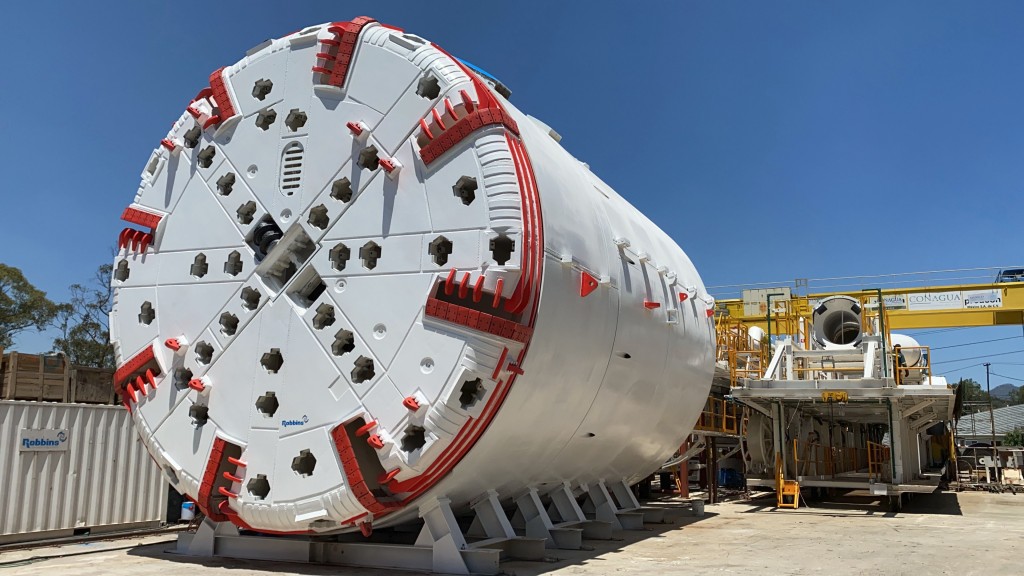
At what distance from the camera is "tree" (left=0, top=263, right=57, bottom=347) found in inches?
1743

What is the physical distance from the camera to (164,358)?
1130cm

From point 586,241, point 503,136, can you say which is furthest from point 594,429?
point 503,136

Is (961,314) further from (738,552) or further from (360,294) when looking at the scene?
(360,294)

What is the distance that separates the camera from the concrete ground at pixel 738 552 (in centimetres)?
1030

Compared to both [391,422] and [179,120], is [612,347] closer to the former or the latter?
[391,422]

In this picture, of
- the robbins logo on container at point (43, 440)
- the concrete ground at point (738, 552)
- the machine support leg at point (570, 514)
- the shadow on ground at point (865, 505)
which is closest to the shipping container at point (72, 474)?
the robbins logo on container at point (43, 440)

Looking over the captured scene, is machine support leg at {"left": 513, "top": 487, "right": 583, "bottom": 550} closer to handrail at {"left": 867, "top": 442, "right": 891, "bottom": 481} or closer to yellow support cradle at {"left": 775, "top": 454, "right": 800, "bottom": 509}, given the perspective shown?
yellow support cradle at {"left": 775, "top": 454, "right": 800, "bottom": 509}

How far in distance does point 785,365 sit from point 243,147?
15.8m

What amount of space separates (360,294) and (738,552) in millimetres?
6568

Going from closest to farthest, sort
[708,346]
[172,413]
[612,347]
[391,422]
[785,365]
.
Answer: [391,422] → [172,413] → [612,347] → [708,346] → [785,365]

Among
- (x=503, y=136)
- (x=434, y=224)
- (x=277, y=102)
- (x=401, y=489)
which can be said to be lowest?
(x=401, y=489)

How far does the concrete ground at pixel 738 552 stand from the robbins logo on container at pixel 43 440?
1.62 m

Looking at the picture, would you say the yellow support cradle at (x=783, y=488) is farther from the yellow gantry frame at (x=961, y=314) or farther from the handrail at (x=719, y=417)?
the yellow gantry frame at (x=961, y=314)

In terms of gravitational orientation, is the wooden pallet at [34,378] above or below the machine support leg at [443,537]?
above
